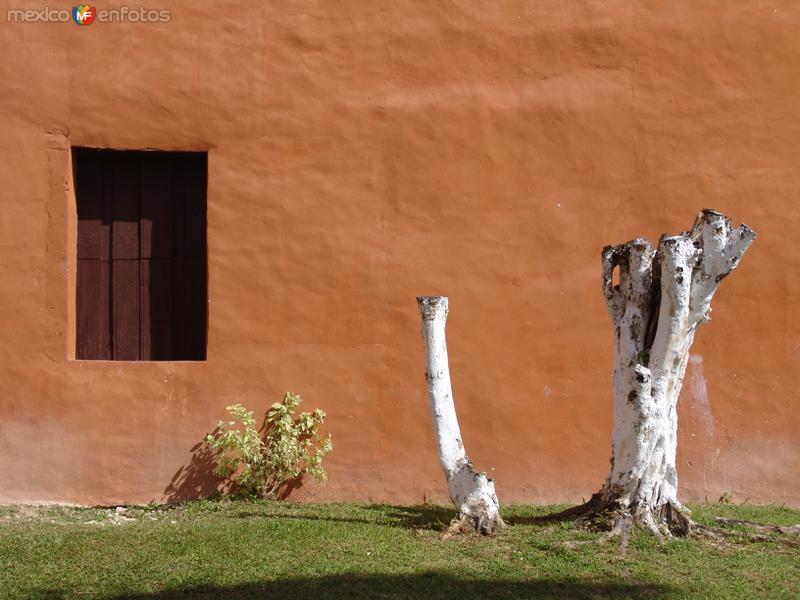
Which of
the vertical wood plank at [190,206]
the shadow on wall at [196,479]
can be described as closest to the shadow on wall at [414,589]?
the shadow on wall at [196,479]

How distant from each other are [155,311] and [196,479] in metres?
1.31

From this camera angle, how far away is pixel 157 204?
7.34 m

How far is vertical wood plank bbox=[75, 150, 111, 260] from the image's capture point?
23.9 feet

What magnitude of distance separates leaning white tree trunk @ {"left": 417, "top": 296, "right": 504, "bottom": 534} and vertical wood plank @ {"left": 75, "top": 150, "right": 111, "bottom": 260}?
2.80 metres

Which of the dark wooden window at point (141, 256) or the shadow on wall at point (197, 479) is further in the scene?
the dark wooden window at point (141, 256)

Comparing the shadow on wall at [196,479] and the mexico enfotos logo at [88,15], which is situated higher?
the mexico enfotos logo at [88,15]

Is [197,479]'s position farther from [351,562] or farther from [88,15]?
[88,15]

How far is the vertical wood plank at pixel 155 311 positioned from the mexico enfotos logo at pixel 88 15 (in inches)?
69.7

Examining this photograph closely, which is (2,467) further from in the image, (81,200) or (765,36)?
(765,36)

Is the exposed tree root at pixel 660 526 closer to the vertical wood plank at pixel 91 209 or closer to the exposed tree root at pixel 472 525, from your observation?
the exposed tree root at pixel 472 525

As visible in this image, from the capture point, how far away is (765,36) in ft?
23.7

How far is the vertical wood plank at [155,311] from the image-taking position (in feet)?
23.9

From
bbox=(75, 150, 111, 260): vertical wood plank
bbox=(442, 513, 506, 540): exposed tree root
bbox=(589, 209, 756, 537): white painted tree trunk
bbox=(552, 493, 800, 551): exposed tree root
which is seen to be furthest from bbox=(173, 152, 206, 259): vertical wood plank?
bbox=(552, 493, 800, 551): exposed tree root

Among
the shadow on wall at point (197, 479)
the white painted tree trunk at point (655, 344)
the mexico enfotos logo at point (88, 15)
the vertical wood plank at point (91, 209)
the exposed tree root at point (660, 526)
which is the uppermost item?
the mexico enfotos logo at point (88, 15)
